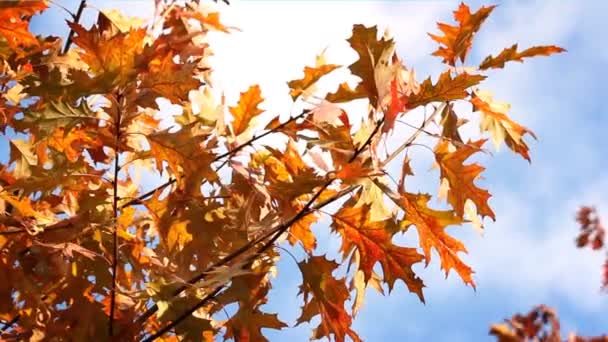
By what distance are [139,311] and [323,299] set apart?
0.61m

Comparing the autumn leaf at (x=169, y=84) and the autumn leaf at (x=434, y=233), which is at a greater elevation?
the autumn leaf at (x=169, y=84)

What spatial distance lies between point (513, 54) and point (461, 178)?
395mm

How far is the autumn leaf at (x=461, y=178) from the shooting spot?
2.25 meters

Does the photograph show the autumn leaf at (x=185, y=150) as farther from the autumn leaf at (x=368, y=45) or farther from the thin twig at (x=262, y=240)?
the autumn leaf at (x=368, y=45)

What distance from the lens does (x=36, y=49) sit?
8.61 ft

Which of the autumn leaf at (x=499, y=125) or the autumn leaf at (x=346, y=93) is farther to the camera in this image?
the autumn leaf at (x=499, y=125)

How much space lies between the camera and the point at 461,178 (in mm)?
2279

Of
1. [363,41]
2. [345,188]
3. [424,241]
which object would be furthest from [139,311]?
[363,41]

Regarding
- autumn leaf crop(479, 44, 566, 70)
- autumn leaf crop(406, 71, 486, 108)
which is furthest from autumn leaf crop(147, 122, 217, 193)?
autumn leaf crop(479, 44, 566, 70)

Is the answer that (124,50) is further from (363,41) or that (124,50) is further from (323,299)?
(323,299)

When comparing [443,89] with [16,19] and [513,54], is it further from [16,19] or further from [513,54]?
[16,19]

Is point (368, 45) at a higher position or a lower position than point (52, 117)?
higher

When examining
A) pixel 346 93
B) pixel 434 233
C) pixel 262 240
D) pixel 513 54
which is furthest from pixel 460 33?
pixel 262 240

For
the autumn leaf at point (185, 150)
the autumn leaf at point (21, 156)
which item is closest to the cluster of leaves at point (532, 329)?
the autumn leaf at point (185, 150)
